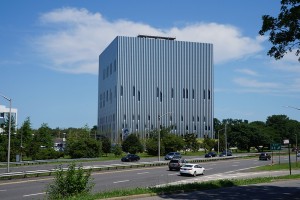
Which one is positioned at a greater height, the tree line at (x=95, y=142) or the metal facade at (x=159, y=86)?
the metal facade at (x=159, y=86)

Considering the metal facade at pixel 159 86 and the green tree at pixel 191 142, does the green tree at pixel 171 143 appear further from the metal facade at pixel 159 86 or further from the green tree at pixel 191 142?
the metal facade at pixel 159 86

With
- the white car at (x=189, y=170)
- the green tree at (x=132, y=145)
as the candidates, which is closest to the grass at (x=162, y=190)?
the white car at (x=189, y=170)

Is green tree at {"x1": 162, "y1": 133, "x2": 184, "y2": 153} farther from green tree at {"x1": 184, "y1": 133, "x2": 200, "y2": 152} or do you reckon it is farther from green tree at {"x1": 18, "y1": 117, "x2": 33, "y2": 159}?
green tree at {"x1": 18, "y1": 117, "x2": 33, "y2": 159}

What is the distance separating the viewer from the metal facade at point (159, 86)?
132625 mm

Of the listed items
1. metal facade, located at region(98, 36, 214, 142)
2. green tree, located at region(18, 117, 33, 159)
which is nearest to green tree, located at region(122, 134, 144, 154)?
green tree, located at region(18, 117, 33, 159)

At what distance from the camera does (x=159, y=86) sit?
136 metres

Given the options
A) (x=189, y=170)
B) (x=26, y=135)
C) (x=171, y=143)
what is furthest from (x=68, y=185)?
(x=171, y=143)

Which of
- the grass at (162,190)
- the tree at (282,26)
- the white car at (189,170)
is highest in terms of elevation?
the tree at (282,26)

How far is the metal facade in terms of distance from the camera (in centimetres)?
13262

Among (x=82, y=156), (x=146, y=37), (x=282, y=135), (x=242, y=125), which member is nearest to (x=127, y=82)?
(x=146, y=37)

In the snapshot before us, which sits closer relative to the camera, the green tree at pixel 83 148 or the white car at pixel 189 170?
the white car at pixel 189 170

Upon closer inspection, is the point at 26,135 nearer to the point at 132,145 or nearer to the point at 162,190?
the point at 132,145

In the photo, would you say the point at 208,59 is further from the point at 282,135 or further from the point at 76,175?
the point at 76,175

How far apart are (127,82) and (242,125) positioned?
40.0 metres
